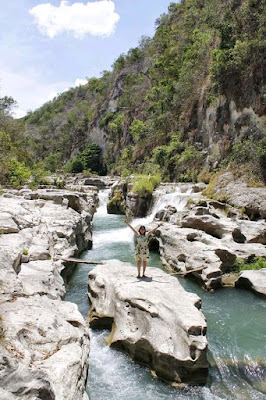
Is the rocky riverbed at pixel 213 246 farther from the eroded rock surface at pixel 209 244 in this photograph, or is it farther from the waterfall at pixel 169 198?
the waterfall at pixel 169 198

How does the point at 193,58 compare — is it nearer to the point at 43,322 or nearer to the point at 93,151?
the point at 93,151

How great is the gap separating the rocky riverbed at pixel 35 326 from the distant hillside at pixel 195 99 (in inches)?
541

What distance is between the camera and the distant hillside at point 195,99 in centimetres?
2047

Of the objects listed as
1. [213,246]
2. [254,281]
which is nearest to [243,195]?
[213,246]

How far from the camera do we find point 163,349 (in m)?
5.84

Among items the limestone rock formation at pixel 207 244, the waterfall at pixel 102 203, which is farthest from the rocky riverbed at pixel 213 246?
the waterfall at pixel 102 203

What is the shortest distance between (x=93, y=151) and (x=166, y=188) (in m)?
32.6

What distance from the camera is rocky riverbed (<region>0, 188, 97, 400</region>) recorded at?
11.0 feet

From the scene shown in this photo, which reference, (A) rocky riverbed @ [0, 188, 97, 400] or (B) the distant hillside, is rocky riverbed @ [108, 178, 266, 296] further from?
(A) rocky riverbed @ [0, 188, 97, 400]

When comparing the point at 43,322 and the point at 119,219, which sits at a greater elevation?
the point at 43,322

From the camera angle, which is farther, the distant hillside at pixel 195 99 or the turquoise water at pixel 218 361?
the distant hillside at pixel 195 99

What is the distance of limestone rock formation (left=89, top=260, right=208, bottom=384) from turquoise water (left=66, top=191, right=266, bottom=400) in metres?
0.24

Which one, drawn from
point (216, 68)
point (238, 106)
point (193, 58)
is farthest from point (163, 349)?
point (193, 58)

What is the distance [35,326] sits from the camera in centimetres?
496
